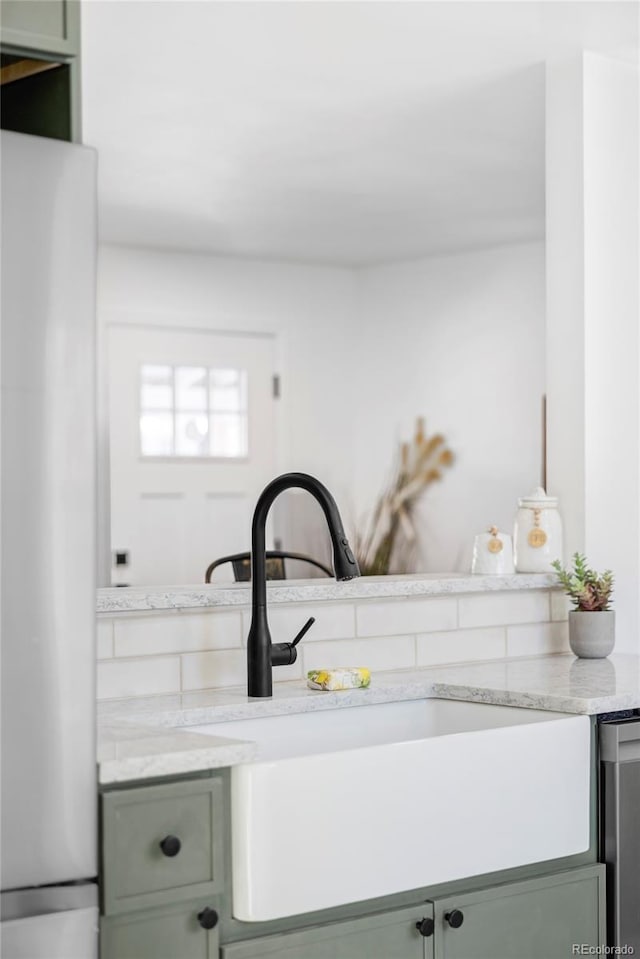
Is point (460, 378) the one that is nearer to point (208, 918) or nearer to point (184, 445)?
point (184, 445)

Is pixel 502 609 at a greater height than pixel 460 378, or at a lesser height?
lesser

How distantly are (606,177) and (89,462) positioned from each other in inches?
79.3

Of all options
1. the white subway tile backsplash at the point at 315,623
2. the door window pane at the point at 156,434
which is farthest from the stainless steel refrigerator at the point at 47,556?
the door window pane at the point at 156,434

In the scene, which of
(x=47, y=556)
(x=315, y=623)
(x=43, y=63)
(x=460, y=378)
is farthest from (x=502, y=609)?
(x=460, y=378)

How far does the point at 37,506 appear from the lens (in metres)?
1.74

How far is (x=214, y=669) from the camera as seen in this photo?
2.57 metres

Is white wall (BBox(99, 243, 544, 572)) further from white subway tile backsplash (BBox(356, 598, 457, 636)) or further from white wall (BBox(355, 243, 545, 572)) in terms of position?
white subway tile backsplash (BBox(356, 598, 457, 636))

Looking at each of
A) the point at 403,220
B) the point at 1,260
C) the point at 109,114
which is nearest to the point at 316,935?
the point at 1,260

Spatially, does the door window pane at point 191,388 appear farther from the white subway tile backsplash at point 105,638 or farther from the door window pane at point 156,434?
the white subway tile backsplash at point 105,638

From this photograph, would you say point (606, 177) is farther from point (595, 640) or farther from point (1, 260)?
point (1, 260)

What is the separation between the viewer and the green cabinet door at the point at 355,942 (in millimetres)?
1929

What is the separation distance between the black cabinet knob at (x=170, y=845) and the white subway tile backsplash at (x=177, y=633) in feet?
2.25

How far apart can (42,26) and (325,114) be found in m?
2.06

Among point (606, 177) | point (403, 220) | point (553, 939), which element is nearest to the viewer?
point (553, 939)
